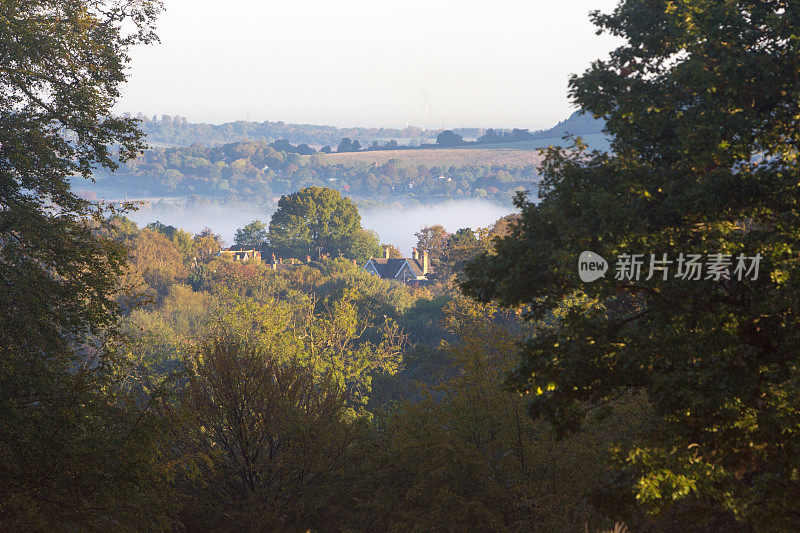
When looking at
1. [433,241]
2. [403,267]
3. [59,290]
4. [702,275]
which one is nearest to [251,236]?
[403,267]

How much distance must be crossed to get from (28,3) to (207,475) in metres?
11.1

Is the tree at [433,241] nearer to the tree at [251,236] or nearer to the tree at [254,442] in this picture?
the tree at [251,236]

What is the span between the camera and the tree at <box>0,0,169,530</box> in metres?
12.0

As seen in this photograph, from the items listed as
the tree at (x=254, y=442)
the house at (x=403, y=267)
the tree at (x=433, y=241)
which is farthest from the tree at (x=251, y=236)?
the tree at (x=254, y=442)

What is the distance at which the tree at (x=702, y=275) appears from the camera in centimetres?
937

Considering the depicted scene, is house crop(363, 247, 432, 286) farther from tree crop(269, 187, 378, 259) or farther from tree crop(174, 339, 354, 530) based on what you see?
tree crop(174, 339, 354, 530)

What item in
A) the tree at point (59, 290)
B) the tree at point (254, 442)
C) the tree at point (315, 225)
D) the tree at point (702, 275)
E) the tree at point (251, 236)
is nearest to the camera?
the tree at point (702, 275)

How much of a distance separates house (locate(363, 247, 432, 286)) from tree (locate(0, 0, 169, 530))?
9356cm

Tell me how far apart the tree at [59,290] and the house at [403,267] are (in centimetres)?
9356

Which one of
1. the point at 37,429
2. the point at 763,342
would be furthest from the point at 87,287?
the point at 763,342

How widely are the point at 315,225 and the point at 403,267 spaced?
16638 mm

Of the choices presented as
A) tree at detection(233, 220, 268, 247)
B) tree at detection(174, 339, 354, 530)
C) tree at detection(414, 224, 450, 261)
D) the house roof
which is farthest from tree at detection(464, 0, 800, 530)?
tree at detection(233, 220, 268, 247)

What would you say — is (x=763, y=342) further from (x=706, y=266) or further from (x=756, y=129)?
(x=756, y=129)

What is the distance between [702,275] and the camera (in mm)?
9695
